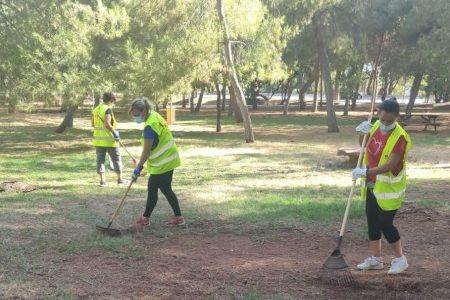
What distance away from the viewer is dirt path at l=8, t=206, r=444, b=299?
427 centimetres

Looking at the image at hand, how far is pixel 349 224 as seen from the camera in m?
6.49

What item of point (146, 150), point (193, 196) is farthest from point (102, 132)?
point (146, 150)

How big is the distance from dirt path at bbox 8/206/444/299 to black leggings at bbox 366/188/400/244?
13.6 inches

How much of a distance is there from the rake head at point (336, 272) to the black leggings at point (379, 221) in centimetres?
38

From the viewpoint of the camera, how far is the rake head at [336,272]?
4.41m

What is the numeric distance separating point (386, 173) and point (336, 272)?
3.02 feet

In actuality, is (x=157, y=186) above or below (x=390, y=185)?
below

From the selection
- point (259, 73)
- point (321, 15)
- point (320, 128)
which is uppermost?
point (321, 15)

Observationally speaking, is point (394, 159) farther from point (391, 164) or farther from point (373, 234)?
point (373, 234)

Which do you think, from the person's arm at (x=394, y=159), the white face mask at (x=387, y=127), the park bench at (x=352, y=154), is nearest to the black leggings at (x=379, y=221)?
the person's arm at (x=394, y=159)

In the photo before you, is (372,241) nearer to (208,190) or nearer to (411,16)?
(208,190)

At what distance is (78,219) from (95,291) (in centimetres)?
251

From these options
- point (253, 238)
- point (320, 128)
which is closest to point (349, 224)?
point (253, 238)

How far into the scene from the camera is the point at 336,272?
4504 mm
